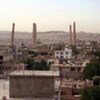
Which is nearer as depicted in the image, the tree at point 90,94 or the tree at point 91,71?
the tree at point 90,94

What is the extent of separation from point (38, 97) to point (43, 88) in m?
0.13

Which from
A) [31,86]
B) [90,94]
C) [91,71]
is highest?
[31,86]

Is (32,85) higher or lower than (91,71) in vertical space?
higher

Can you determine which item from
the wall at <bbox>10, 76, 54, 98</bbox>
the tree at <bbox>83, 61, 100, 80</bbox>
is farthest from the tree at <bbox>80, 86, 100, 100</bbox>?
the wall at <bbox>10, 76, 54, 98</bbox>

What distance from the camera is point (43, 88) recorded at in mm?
4770

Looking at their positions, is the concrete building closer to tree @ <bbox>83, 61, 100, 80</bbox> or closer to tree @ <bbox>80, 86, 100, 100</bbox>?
tree @ <bbox>80, 86, 100, 100</bbox>

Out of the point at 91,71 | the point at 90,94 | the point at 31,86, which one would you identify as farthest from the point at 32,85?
the point at 91,71

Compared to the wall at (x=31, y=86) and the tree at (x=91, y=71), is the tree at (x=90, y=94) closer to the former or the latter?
the tree at (x=91, y=71)

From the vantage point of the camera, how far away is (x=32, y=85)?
4754 millimetres

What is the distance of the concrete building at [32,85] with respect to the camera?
187 inches

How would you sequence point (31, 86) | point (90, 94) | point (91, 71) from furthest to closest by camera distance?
point (91, 71), point (90, 94), point (31, 86)

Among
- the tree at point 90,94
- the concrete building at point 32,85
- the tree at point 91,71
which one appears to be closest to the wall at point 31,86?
the concrete building at point 32,85

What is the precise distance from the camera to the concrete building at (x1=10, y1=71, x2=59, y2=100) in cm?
474

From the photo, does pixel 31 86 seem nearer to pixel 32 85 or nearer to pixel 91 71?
pixel 32 85
